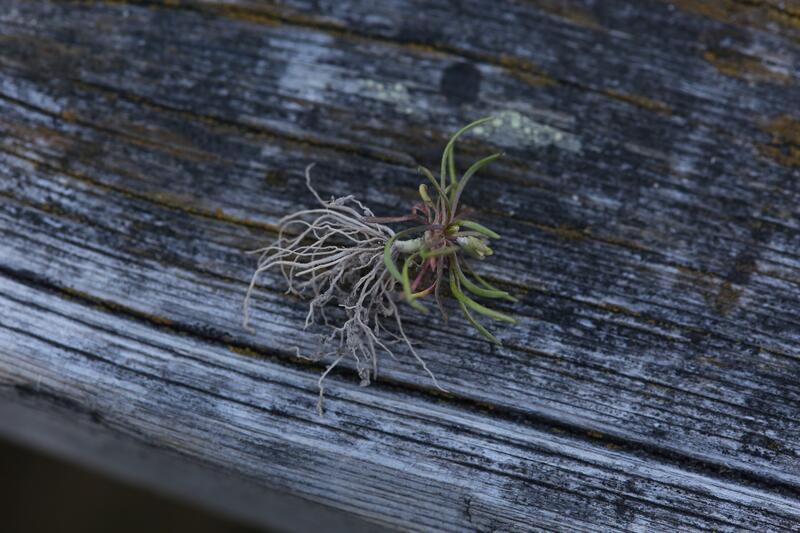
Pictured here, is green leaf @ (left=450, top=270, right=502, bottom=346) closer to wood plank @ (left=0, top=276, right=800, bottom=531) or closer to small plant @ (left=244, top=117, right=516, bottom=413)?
small plant @ (left=244, top=117, right=516, bottom=413)

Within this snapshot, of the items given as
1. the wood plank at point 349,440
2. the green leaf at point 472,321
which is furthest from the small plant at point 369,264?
the wood plank at point 349,440

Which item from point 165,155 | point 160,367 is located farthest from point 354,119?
point 160,367

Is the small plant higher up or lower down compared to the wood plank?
higher up

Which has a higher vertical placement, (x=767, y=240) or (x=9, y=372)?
(x=767, y=240)

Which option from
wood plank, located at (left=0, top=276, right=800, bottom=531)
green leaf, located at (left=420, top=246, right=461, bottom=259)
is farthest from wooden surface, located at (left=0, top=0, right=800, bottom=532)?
green leaf, located at (left=420, top=246, right=461, bottom=259)

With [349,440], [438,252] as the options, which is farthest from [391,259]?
[349,440]

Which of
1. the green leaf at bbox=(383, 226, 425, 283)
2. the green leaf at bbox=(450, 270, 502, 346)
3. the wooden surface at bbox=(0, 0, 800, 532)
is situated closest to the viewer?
the green leaf at bbox=(383, 226, 425, 283)

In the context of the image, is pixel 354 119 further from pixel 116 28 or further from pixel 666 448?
pixel 666 448

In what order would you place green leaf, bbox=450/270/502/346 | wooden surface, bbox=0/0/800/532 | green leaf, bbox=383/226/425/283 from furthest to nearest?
wooden surface, bbox=0/0/800/532 → green leaf, bbox=450/270/502/346 → green leaf, bbox=383/226/425/283
